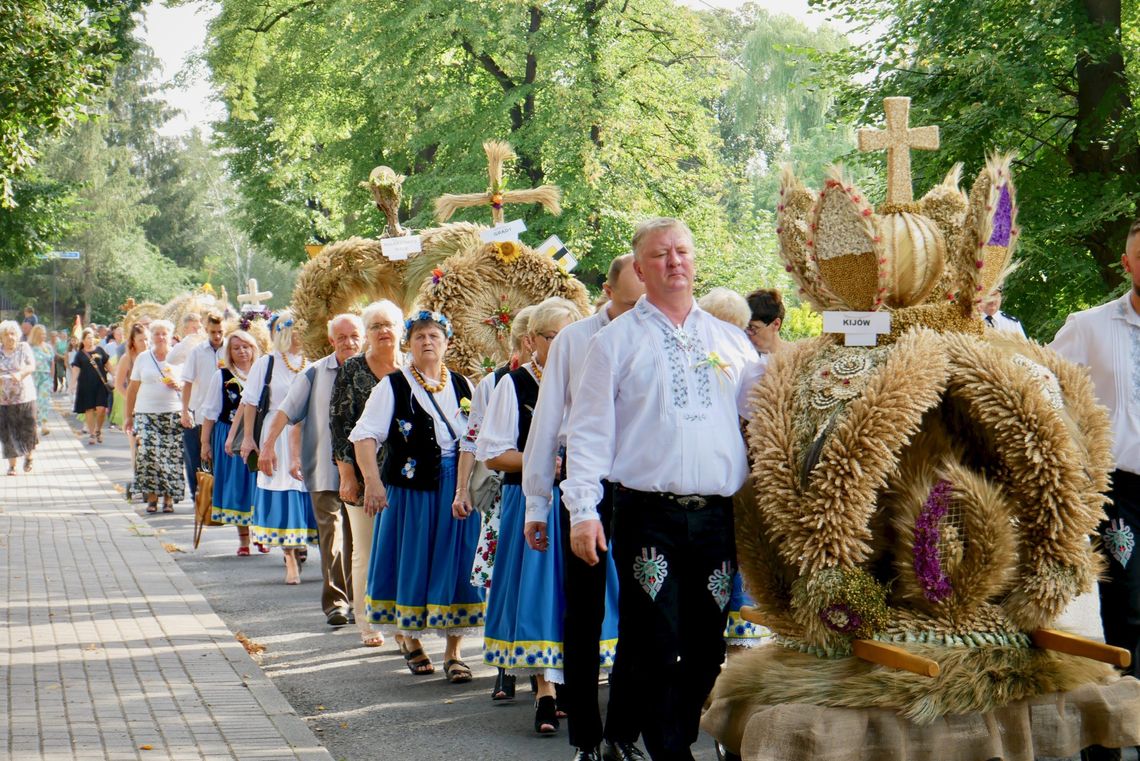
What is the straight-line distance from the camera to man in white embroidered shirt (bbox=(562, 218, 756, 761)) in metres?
5.16

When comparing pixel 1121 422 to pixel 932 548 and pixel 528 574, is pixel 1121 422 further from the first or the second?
pixel 528 574

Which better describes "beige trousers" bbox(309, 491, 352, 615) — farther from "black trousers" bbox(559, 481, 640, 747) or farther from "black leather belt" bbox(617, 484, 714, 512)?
"black leather belt" bbox(617, 484, 714, 512)

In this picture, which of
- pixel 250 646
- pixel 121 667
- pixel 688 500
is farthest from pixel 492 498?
pixel 688 500

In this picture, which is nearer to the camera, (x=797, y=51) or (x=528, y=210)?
(x=797, y=51)

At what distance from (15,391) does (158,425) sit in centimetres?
362

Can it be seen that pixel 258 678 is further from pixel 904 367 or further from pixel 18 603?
pixel 904 367

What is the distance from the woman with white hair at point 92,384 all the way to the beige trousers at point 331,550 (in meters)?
17.2

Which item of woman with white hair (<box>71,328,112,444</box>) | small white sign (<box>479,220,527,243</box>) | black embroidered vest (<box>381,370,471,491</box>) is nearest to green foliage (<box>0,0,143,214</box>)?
small white sign (<box>479,220,527,243</box>)

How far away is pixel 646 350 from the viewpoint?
5355 mm

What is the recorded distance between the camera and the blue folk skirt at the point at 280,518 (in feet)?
38.6

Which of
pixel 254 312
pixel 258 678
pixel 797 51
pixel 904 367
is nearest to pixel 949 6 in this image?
pixel 797 51

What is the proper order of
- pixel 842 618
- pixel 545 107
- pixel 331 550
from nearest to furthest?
pixel 842 618 → pixel 331 550 → pixel 545 107

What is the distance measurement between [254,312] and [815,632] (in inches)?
441

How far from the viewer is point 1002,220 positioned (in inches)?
196
